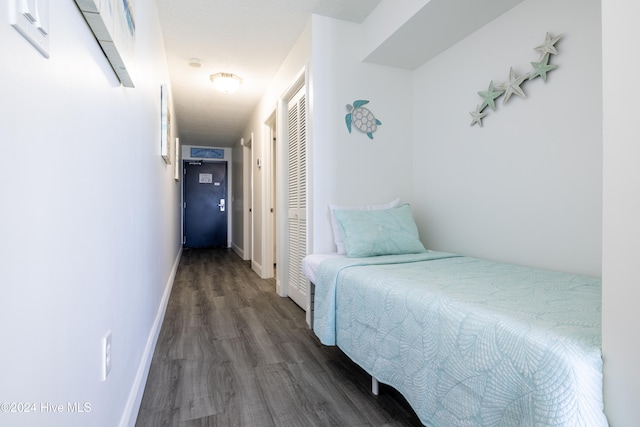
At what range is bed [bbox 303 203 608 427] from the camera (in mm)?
766

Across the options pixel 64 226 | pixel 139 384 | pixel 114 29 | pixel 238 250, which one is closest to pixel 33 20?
pixel 64 226

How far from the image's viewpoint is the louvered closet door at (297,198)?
290cm

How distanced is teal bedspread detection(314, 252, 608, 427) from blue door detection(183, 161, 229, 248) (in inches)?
247

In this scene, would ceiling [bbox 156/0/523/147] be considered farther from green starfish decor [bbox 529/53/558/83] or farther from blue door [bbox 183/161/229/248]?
blue door [bbox 183/161/229/248]

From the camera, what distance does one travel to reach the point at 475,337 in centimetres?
99

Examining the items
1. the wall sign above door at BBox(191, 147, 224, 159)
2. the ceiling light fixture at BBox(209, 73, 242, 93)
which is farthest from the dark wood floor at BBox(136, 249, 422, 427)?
the wall sign above door at BBox(191, 147, 224, 159)

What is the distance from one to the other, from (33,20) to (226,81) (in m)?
3.27

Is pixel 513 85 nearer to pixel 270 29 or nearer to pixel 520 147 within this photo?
pixel 520 147

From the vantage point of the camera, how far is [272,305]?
3.12m

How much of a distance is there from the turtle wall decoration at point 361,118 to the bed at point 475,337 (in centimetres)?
124

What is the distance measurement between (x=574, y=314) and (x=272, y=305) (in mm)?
2515

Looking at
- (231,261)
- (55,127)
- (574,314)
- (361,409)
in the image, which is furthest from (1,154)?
→ (231,261)

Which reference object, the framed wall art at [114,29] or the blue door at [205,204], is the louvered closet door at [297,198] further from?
the blue door at [205,204]

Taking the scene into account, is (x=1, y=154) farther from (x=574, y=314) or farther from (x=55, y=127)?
(x=574, y=314)
